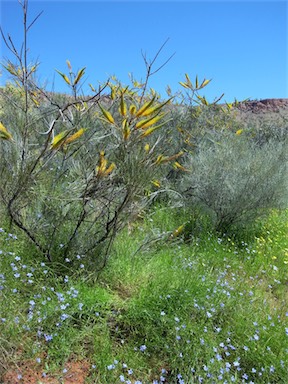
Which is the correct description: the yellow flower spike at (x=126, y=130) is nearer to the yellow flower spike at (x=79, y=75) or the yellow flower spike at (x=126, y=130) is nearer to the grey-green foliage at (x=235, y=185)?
the yellow flower spike at (x=79, y=75)

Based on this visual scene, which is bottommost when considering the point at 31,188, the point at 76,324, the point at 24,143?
the point at 76,324

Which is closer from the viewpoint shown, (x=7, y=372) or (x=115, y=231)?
(x=7, y=372)

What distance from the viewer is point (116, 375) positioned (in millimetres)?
2506

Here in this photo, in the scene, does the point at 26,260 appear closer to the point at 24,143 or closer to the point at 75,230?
the point at 75,230

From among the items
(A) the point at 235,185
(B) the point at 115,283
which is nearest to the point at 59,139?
(B) the point at 115,283

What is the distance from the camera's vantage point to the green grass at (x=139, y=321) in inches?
101

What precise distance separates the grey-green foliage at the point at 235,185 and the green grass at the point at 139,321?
1547mm

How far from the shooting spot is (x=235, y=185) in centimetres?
512

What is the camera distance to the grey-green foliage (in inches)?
202

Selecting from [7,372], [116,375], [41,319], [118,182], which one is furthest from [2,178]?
[116,375]

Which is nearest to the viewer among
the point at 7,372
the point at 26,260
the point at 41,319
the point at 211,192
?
the point at 7,372

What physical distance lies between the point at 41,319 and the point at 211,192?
3.07 m

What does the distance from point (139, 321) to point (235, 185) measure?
2689 millimetres

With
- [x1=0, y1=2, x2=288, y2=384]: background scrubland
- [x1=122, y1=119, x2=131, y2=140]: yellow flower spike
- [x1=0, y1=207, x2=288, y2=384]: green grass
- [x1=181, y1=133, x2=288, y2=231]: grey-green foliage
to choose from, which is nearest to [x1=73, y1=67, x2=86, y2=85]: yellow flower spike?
[x1=0, y1=2, x2=288, y2=384]: background scrubland
